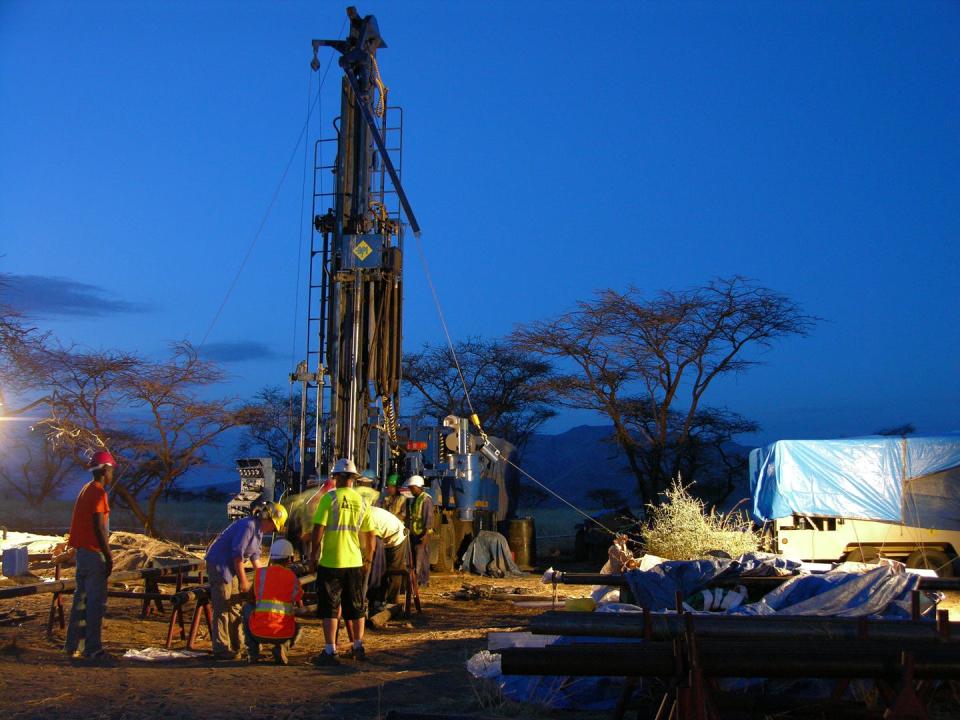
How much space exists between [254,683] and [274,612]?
40.3 inches

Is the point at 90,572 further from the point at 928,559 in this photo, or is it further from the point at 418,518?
the point at 928,559

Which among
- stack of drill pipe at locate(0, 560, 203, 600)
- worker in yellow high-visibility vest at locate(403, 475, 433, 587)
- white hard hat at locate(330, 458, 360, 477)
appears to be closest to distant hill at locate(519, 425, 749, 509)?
worker in yellow high-visibility vest at locate(403, 475, 433, 587)

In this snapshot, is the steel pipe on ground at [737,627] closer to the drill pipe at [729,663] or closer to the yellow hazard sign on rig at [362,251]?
the drill pipe at [729,663]

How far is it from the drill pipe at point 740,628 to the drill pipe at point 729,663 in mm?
963

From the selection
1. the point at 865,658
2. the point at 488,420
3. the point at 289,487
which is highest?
the point at 488,420

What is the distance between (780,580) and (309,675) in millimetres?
4461

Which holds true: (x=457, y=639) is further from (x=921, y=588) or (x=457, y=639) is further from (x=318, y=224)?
(x=318, y=224)

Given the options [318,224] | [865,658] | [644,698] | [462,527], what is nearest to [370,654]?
[644,698]

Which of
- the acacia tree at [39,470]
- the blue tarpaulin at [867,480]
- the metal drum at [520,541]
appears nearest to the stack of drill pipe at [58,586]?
the blue tarpaulin at [867,480]

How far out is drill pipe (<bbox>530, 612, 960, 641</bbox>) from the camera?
5.04m

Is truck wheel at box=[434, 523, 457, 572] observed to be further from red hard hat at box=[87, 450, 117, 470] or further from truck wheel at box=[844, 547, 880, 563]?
red hard hat at box=[87, 450, 117, 470]

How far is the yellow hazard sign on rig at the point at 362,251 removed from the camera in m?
16.0

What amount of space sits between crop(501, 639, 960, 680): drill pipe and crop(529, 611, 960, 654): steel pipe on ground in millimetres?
925

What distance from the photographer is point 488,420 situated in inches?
1423
